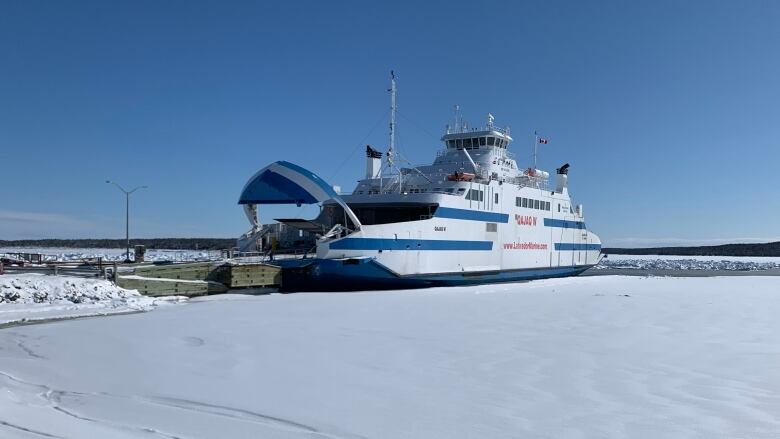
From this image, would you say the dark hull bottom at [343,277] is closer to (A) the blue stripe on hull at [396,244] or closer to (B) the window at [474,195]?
(A) the blue stripe on hull at [396,244]

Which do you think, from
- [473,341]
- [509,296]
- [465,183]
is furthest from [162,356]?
[465,183]

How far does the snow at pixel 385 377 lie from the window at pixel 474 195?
12468 mm

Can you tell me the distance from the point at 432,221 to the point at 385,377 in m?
15.9

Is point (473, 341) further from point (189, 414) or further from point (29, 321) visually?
point (29, 321)

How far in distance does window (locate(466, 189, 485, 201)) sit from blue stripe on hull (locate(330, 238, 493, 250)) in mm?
2109

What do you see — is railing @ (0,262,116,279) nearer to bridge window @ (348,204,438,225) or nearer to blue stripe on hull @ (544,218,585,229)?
bridge window @ (348,204,438,225)

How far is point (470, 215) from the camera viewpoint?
82.7 ft

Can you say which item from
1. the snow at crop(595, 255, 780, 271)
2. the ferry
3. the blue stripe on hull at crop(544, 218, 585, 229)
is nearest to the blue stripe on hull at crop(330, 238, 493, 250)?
the ferry

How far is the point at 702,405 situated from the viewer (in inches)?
238

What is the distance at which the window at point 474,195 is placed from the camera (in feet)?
82.5

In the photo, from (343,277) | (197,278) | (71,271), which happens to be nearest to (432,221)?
(343,277)

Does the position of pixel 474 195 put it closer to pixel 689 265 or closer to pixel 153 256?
pixel 153 256

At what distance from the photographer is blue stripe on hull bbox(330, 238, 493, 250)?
2052cm

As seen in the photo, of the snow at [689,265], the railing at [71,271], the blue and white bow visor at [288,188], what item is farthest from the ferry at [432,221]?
the snow at [689,265]
